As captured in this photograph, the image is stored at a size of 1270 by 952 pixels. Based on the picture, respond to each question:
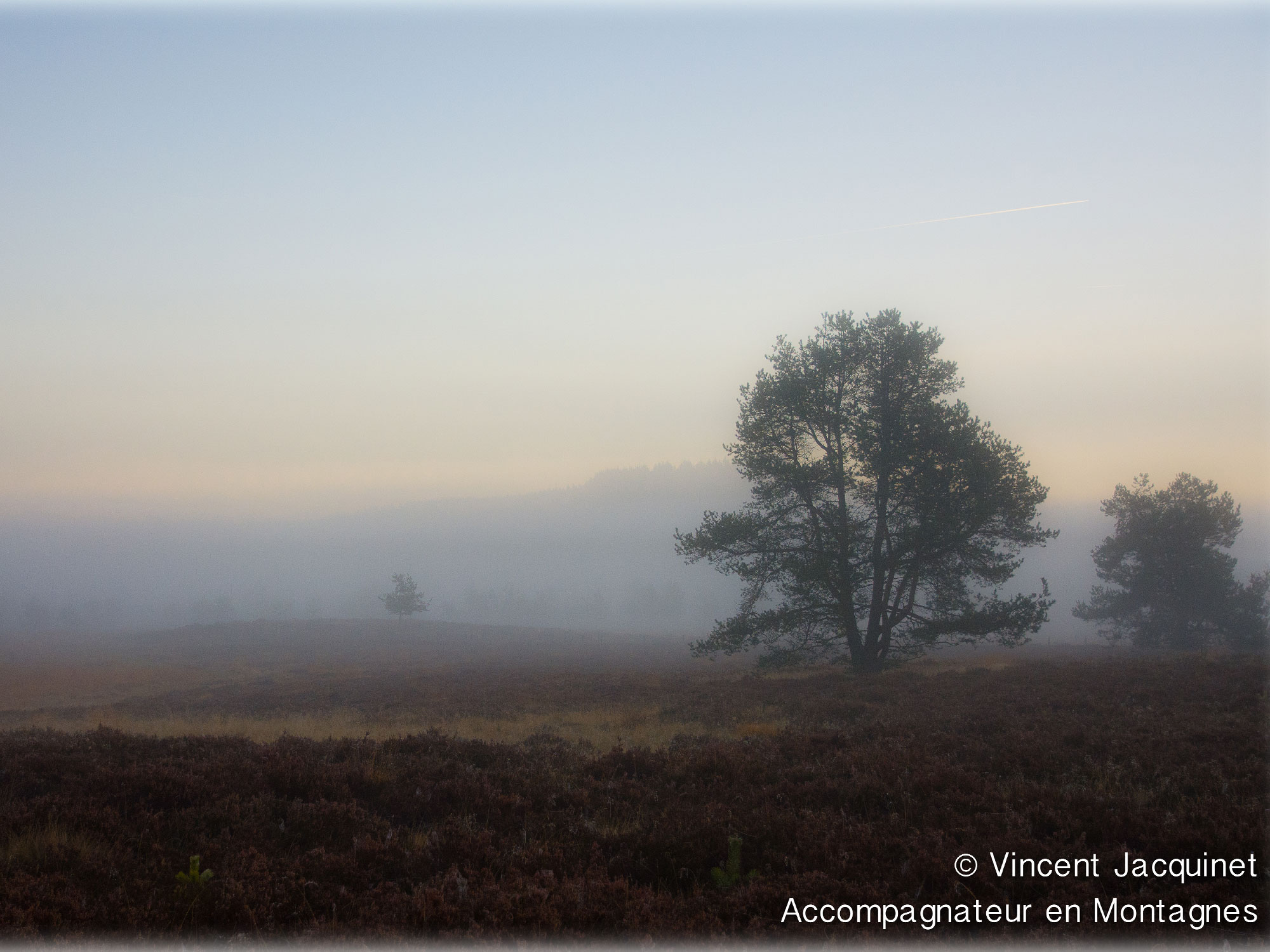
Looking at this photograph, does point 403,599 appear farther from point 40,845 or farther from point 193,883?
point 193,883

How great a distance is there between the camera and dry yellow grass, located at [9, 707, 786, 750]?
11.9m

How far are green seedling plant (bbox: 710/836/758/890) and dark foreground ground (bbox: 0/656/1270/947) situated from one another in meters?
0.06

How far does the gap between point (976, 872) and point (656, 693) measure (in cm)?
1599

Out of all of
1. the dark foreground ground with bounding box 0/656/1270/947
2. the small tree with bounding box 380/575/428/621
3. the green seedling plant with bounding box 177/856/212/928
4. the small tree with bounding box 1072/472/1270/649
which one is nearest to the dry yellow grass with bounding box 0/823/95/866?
the dark foreground ground with bounding box 0/656/1270/947

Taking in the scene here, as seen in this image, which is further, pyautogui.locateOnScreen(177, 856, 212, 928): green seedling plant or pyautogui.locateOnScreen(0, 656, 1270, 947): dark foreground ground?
pyautogui.locateOnScreen(177, 856, 212, 928): green seedling plant

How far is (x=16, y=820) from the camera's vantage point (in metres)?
5.42

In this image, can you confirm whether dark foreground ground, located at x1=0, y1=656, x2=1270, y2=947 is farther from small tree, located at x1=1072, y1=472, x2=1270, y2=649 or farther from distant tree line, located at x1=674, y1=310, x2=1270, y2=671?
small tree, located at x1=1072, y1=472, x2=1270, y2=649

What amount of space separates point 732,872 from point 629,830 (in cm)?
129

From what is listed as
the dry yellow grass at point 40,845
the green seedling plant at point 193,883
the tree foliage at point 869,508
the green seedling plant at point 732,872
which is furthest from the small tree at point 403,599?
the green seedling plant at point 732,872

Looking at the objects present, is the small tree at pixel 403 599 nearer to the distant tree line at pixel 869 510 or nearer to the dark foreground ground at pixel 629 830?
the distant tree line at pixel 869 510

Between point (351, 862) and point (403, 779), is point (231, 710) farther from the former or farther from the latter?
point (351, 862)

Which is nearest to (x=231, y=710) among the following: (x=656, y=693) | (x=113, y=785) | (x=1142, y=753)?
(x=656, y=693)

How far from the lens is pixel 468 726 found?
1429 cm

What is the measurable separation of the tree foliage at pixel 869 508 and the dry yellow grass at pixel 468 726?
175 inches
